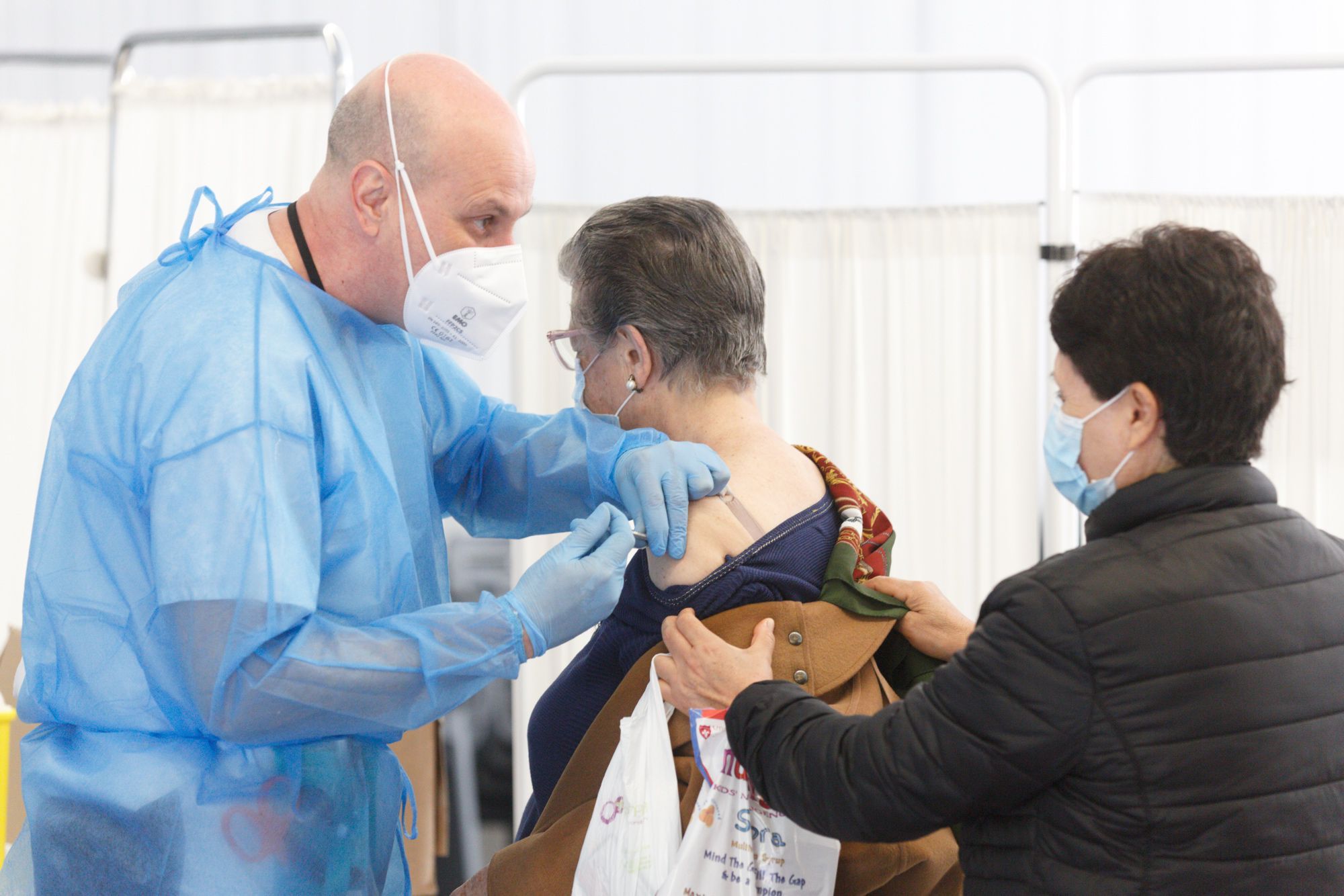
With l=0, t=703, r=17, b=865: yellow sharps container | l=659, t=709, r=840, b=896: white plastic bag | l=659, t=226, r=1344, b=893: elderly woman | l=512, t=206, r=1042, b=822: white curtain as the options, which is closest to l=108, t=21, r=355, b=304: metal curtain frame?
l=512, t=206, r=1042, b=822: white curtain

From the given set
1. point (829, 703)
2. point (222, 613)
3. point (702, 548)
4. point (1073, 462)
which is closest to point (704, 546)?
point (702, 548)

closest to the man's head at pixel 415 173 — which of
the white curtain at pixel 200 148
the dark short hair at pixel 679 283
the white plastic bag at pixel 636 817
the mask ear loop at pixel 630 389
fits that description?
the dark short hair at pixel 679 283

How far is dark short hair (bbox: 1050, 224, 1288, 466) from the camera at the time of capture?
3.66 ft

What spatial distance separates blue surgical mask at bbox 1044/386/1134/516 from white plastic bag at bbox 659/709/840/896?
450 millimetres

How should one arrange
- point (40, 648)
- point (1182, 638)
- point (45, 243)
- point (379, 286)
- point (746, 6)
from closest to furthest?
point (1182, 638) → point (40, 648) → point (379, 286) → point (45, 243) → point (746, 6)

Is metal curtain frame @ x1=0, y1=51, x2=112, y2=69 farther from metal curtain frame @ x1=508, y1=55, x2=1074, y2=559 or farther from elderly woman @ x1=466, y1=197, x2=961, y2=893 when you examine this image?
elderly woman @ x1=466, y1=197, x2=961, y2=893

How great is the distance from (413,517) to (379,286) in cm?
31

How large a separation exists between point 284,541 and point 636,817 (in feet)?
1.61

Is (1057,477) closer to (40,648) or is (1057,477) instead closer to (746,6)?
(40,648)

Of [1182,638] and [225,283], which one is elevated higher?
[225,283]

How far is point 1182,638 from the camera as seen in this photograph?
106 centimetres

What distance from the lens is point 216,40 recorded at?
259 centimetres

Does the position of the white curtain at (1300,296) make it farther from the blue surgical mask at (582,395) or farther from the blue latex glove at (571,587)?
the blue latex glove at (571,587)

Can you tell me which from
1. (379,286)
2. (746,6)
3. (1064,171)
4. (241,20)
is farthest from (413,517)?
(241,20)
